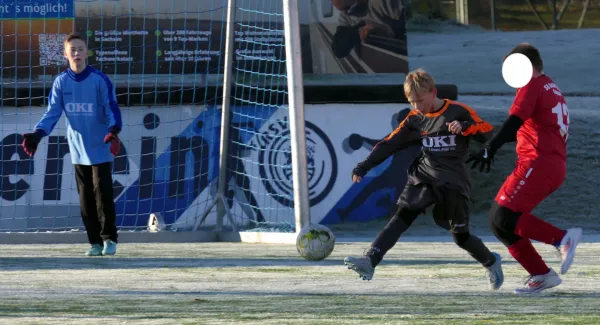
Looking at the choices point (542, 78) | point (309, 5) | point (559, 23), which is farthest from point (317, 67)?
point (559, 23)

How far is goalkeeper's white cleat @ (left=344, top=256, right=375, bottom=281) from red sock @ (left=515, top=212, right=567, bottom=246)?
875mm

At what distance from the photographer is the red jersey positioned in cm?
749

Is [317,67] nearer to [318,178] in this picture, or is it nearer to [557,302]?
[318,178]

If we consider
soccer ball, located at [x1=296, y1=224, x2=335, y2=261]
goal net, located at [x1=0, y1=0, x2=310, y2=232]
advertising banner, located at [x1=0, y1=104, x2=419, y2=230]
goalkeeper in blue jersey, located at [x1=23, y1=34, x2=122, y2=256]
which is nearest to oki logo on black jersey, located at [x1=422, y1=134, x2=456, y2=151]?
soccer ball, located at [x1=296, y1=224, x2=335, y2=261]

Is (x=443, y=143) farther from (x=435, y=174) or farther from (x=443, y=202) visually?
(x=443, y=202)

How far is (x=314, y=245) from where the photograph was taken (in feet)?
32.0

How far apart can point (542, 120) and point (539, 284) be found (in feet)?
3.06

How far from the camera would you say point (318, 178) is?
1356cm

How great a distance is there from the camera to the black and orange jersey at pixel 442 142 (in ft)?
25.2

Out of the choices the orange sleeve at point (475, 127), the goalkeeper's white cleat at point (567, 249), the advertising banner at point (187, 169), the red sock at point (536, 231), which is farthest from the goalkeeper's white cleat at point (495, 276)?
the advertising banner at point (187, 169)

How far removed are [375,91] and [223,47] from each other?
5.83 ft

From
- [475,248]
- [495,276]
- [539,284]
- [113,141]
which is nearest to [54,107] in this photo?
[113,141]

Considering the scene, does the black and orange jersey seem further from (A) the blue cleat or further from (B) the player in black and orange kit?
(A) the blue cleat

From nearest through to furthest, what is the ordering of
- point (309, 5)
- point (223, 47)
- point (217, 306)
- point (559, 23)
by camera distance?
point (217, 306) → point (223, 47) → point (309, 5) → point (559, 23)
